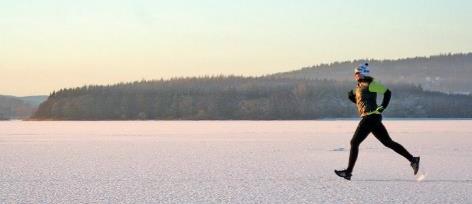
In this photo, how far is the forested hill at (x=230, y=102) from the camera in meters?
138

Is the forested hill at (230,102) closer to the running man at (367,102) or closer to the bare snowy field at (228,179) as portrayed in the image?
the bare snowy field at (228,179)

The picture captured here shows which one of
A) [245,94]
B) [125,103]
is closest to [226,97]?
[245,94]

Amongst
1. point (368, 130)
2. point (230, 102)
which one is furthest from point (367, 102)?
point (230, 102)

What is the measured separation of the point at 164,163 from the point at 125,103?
135856mm

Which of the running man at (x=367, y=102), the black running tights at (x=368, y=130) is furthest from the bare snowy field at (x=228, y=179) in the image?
the running man at (x=367, y=102)

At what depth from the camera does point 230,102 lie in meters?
146

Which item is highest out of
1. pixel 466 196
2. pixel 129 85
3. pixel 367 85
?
pixel 129 85

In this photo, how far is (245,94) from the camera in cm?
15012

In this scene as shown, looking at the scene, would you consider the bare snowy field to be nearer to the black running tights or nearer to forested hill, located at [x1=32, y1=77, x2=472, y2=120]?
the black running tights

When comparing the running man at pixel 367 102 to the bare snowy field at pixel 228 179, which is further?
the running man at pixel 367 102

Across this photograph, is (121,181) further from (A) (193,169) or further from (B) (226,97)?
(B) (226,97)

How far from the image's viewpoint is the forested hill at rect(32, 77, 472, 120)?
137625 millimetres

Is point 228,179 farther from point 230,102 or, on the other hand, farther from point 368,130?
point 230,102

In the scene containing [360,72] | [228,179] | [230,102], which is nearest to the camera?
[360,72]
